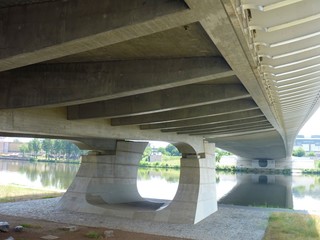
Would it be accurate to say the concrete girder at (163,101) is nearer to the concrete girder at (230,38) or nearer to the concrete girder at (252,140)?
the concrete girder at (230,38)

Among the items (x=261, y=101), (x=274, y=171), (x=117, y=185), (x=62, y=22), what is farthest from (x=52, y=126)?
(x=274, y=171)

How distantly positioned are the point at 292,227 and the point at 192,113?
9.65m

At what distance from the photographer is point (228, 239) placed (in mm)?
17344

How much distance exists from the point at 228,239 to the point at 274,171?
244 feet

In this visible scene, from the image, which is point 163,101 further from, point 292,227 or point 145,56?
point 292,227

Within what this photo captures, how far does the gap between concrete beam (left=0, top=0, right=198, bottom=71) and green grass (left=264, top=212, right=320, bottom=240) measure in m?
14.9

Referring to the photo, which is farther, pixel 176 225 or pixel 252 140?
pixel 252 140

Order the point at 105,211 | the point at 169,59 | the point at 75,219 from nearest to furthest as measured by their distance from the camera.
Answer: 1. the point at 169,59
2. the point at 75,219
3. the point at 105,211

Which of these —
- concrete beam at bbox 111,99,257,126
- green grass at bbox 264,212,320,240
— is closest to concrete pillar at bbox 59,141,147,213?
concrete beam at bbox 111,99,257,126

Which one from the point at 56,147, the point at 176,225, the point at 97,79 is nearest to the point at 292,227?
the point at 176,225

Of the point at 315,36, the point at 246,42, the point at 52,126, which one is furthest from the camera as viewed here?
the point at 52,126

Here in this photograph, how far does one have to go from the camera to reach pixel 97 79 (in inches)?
397

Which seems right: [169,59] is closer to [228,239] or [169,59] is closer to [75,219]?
[228,239]

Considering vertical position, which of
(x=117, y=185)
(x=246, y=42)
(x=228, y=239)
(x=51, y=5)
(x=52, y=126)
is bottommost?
(x=228, y=239)
